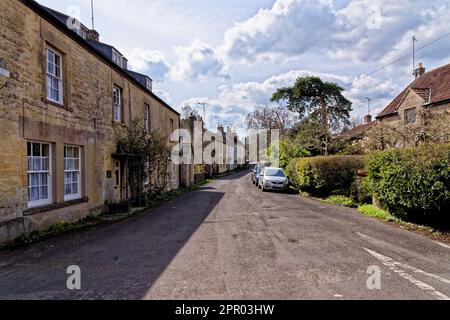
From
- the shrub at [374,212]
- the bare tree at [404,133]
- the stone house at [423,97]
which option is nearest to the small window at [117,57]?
the shrub at [374,212]

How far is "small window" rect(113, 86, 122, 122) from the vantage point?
1385 centimetres

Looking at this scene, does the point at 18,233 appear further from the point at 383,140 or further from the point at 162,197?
the point at 383,140

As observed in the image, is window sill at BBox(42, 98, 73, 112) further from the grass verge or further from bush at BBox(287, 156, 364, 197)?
bush at BBox(287, 156, 364, 197)

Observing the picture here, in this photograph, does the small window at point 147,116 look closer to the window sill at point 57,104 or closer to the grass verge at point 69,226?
the grass verge at point 69,226

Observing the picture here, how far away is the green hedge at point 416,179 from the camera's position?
8484 mm

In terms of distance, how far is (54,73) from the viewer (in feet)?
30.6

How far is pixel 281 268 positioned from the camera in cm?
532

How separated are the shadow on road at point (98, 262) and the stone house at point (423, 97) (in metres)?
19.4

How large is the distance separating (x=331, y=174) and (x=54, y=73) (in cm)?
1363

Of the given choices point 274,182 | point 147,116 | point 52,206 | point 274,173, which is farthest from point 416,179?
point 147,116

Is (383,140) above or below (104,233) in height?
above

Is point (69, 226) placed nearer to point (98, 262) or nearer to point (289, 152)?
point (98, 262)
